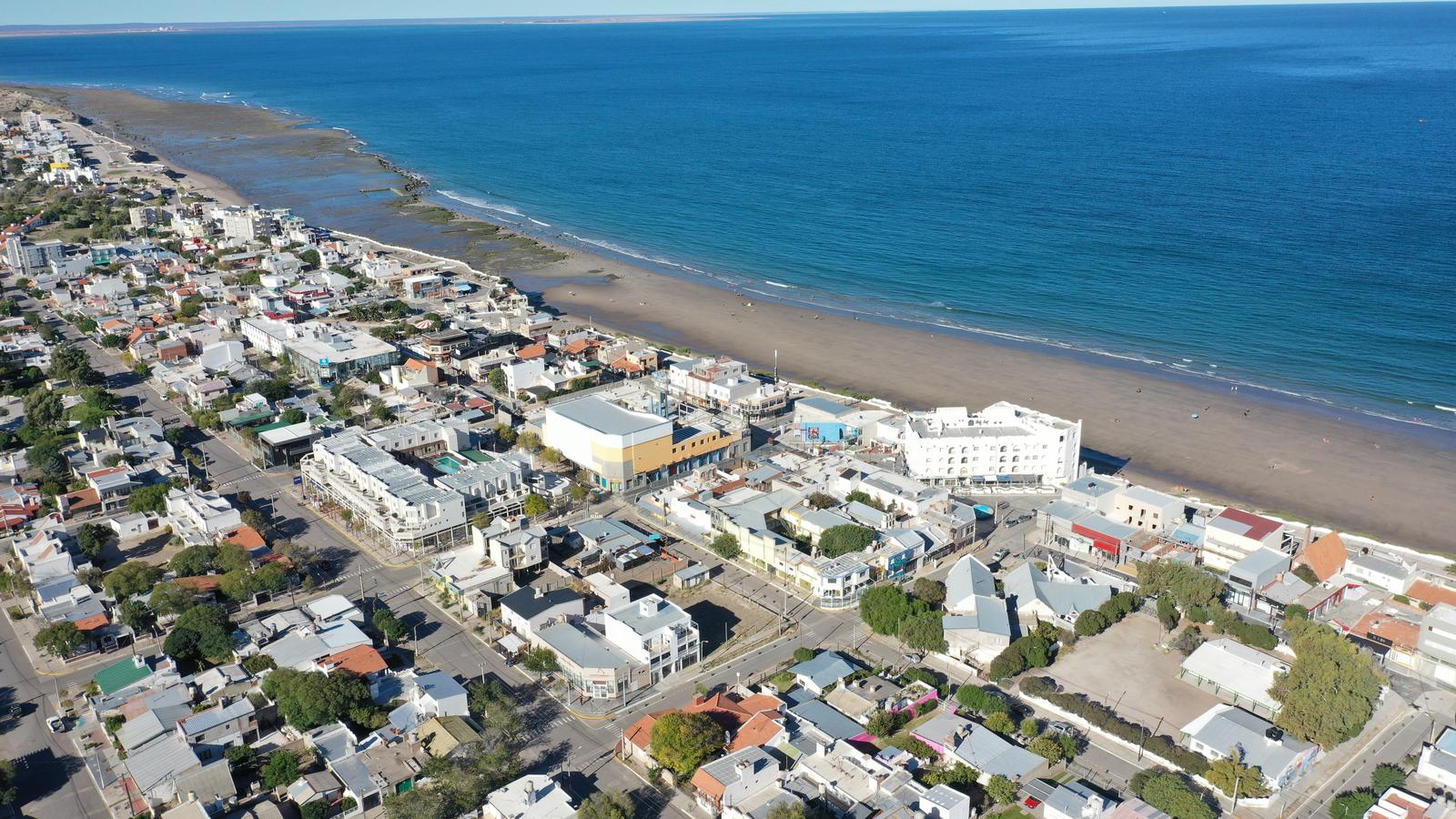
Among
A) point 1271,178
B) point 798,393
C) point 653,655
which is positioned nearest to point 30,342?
point 798,393

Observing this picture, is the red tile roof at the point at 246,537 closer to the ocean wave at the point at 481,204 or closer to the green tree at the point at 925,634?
the green tree at the point at 925,634

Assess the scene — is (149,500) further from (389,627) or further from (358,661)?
(358,661)

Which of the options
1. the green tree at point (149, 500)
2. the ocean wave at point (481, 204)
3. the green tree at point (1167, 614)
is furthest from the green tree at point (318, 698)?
the ocean wave at point (481, 204)

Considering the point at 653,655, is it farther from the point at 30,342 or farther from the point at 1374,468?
the point at 30,342

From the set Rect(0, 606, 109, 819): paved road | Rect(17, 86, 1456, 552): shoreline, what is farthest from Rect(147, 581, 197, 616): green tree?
Rect(17, 86, 1456, 552): shoreline

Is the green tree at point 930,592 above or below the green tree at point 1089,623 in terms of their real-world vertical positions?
above

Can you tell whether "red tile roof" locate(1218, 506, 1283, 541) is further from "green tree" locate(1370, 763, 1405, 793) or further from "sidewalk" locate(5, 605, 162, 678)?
"sidewalk" locate(5, 605, 162, 678)
